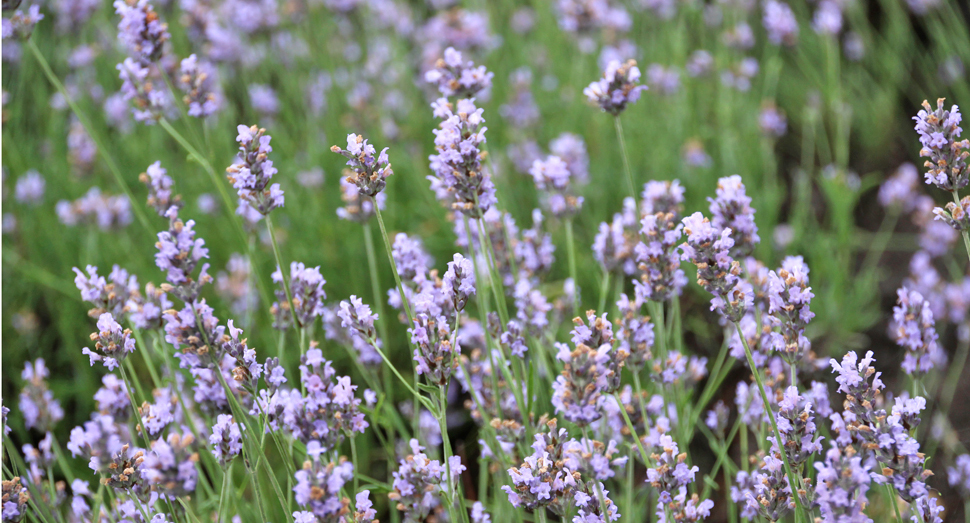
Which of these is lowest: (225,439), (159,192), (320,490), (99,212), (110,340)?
(320,490)

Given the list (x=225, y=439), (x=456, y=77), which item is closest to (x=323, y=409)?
(x=225, y=439)

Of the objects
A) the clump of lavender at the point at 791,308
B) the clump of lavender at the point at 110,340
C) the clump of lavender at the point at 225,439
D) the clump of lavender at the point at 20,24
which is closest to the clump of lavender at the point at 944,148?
the clump of lavender at the point at 791,308

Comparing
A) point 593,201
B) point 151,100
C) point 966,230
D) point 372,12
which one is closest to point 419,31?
point 372,12

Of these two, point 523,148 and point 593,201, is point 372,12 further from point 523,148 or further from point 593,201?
point 593,201

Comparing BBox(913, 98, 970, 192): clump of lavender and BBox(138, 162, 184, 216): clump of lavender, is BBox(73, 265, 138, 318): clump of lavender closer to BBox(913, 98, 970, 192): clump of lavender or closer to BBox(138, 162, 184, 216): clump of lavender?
BBox(138, 162, 184, 216): clump of lavender

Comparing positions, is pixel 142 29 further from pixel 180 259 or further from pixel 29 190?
pixel 29 190
